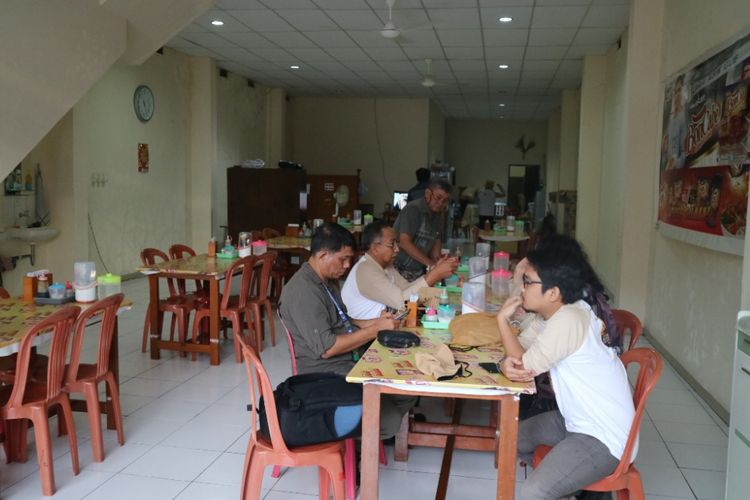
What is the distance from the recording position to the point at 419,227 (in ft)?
17.7

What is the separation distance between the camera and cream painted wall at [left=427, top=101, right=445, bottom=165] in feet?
48.7

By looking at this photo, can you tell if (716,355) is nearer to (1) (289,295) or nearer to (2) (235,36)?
(1) (289,295)

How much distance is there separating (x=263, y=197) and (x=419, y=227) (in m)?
5.79

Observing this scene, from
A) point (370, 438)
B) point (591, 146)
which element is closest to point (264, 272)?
point (370, 438)

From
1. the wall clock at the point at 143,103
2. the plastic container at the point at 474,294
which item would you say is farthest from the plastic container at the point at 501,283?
the wall clock at the point at 143,103

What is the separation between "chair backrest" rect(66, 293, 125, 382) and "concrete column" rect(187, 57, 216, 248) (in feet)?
23.6

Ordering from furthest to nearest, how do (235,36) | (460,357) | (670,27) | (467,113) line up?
(467,113) → (235,36) → (670,27) → (460,357)

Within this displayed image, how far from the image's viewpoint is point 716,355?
4.42 m

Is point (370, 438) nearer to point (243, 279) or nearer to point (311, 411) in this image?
point (311, 411)

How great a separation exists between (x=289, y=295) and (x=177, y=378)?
7.59ft

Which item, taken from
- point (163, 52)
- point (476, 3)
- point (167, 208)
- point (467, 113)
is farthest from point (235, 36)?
point (467, 113)

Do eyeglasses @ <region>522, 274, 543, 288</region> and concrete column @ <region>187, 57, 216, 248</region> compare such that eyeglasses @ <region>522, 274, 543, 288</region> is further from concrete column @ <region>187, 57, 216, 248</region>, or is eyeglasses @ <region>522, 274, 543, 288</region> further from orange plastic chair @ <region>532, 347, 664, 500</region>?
concrete column @ <region>187, 57, 216, 248</region>

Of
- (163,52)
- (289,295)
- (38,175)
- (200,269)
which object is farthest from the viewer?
(163,52)

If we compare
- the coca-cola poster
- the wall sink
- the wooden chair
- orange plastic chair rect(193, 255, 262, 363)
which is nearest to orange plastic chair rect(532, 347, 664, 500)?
the coca-cola poster
